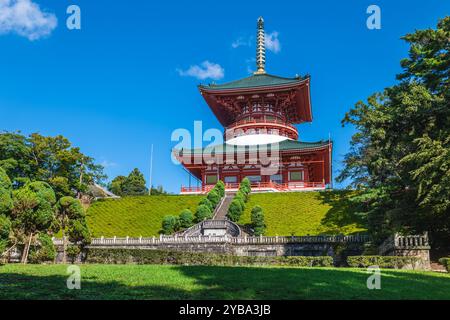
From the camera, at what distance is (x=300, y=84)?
5041cm

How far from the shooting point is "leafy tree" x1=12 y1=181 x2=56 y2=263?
1762 centimetres

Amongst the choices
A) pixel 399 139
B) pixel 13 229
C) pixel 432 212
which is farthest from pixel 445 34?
pixel 13 229

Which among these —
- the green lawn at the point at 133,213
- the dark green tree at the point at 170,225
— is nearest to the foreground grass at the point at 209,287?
the dark green tree at the point at 170,225

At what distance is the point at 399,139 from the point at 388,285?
874cm

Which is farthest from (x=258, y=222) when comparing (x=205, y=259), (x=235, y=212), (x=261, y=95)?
(x=261, y=95)

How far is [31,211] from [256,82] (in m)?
41.1

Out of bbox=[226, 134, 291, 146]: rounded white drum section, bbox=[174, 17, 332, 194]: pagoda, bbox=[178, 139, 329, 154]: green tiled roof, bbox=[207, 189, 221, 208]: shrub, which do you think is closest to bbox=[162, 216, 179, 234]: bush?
bbox=[207, 189, 221, 208]: shrub

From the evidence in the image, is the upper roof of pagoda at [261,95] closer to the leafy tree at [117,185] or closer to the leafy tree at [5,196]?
the leafy tree at [117,185]

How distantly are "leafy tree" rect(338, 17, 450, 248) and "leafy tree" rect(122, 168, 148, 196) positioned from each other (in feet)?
188

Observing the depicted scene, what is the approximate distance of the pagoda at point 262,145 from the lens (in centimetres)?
4675

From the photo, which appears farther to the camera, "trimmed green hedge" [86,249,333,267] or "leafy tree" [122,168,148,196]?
"leafy tree" [122,168,148,196]

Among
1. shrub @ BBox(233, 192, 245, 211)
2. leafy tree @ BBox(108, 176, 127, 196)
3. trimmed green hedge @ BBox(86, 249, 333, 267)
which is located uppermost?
leafy tree @ BBox(108, 176, 127, 196)

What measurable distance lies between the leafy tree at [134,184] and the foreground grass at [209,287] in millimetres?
64374

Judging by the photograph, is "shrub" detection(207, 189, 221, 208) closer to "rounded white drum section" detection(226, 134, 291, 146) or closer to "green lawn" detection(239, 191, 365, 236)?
"green lawn" detection(239, 191, 365, 236)
